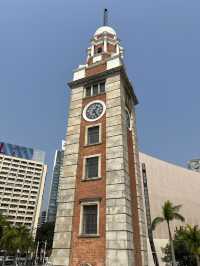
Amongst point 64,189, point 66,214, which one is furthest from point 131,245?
point 64,189

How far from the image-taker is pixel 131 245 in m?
17.6

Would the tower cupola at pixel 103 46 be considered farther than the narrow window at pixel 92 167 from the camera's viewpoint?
Yes

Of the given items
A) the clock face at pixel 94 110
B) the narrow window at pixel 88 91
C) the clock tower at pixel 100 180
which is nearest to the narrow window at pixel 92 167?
the clock tower at pixel 100 180

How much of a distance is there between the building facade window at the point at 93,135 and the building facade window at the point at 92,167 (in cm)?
172

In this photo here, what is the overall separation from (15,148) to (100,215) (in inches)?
4958

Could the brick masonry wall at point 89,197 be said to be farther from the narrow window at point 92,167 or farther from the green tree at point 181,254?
the green tree at point 181,254

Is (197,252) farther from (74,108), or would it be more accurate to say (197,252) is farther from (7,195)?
(7,195)

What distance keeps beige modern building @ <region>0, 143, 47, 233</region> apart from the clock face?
103167 mm

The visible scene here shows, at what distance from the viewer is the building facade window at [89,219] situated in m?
18.5

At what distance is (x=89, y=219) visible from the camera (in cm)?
1908

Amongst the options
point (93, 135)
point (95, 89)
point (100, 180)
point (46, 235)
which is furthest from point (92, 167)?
point (46, 235)

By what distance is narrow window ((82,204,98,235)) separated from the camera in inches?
732

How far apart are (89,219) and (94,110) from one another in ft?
35.6

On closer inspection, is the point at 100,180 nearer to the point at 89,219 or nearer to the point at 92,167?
the point at 92,167
